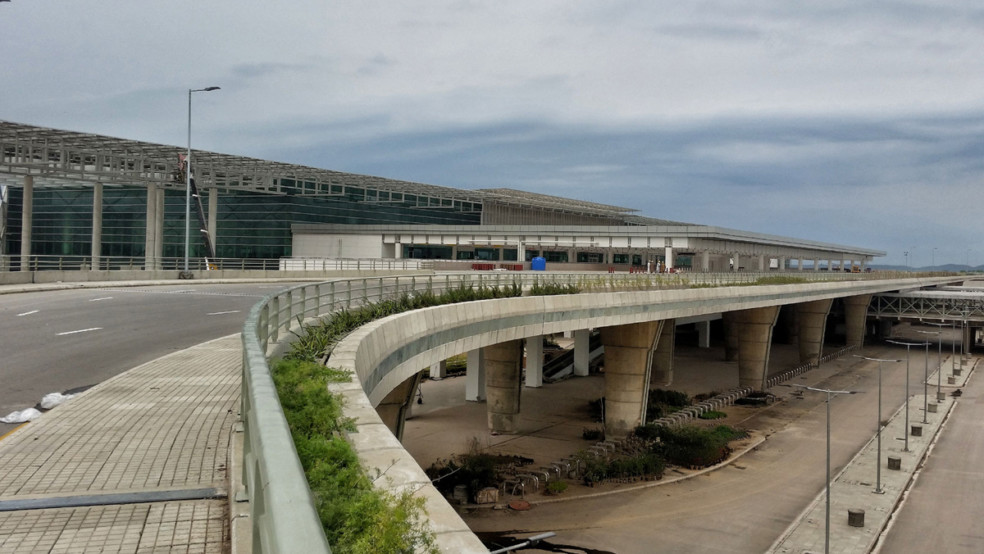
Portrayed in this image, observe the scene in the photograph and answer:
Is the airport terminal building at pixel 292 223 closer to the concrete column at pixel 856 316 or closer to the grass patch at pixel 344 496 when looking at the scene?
the concrete column at pixel 856 316

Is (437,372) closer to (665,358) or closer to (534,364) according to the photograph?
(534,364)

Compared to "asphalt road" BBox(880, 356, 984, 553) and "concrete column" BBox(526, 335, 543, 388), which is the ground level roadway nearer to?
"asphalt road" BBox(880, 356, 984, 553)

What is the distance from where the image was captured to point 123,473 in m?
9.19

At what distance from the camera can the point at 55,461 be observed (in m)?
9.72

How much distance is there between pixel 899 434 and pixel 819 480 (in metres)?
13.8

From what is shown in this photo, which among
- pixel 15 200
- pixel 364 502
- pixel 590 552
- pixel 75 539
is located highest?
pixel 15 200

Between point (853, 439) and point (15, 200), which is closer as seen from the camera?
point (853, 439)

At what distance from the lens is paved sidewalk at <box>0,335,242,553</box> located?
7.27 m

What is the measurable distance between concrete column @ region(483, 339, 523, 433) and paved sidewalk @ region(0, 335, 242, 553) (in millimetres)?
35067

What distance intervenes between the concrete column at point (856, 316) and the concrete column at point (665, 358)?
41.2m

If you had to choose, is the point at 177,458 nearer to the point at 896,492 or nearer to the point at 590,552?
the point at 590,552

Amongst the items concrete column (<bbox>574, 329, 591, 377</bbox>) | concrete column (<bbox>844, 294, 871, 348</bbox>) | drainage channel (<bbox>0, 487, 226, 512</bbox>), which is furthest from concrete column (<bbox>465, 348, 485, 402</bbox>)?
concrete column (<bbox>844, 294, 871, 348</bbox>)

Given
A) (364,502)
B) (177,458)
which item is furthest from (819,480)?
(364,502)

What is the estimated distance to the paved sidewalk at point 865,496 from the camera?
28.9 metres
